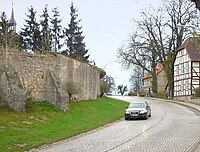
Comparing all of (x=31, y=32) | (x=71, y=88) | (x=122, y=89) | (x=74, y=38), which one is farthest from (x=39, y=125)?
(x=122, y=89)

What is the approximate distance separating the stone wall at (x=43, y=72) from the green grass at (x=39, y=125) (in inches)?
50.1

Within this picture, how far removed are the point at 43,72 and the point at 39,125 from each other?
34.2 ft

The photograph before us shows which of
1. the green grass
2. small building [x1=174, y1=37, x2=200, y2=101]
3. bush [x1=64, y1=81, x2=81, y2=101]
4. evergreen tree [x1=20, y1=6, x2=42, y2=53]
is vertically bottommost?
the green grass

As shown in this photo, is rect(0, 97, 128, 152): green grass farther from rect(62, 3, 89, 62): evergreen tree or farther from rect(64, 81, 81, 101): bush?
rect(62, 3, 89, 62): evergreen tree

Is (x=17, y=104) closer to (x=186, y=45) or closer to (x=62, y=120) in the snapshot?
(x=62, y=120)

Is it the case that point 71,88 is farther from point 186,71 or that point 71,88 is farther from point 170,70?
point 170,70

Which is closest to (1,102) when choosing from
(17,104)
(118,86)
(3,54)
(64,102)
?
(17,104)

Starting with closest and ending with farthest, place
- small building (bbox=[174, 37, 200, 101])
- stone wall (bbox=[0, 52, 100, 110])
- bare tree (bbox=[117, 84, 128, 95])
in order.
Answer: stone wall (bbox=[0, 52, 100, 110])
small building (bbox=[174, 37, 200, 101])
bare tree (bbox=[117, 84, 128, 95])

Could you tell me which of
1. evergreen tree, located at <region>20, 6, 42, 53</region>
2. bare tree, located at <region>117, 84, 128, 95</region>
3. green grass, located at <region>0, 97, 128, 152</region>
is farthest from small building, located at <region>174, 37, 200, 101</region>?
bare tree, located at <region>117, 84, 128, 95</region>

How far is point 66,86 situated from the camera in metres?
37.7

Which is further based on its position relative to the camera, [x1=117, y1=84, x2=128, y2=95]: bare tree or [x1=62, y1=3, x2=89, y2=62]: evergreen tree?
[x1=117, y1=84, x2=128, y2=95]: bare tree

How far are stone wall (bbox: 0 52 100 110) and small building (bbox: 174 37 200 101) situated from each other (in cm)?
2707

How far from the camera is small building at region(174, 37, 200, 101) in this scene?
60781mm

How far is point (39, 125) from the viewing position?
23.4m
